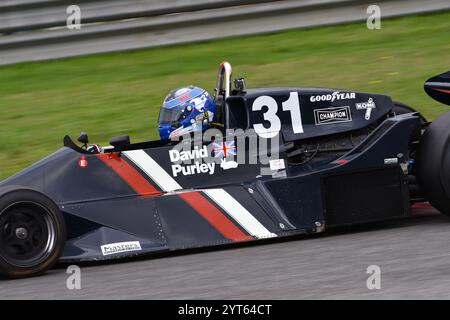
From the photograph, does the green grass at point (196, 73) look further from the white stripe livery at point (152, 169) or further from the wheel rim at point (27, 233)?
the wheel rim at point (27, 233)

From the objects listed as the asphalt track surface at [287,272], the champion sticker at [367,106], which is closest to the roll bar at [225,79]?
the champion sticker at [367,106]

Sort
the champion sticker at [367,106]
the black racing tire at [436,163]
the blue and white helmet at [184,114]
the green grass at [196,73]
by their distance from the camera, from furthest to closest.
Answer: the green grass at [196,73] → the champion sticker at [367,106] → the blue and white helmet at [184,114] → the black racing tire at [436,163]

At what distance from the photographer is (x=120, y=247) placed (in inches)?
248

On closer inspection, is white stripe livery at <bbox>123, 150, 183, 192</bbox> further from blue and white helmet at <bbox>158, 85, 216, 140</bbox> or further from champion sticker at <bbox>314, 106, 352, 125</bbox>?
champion sticker at <bbox>314, 106, 352, 125</bbox>

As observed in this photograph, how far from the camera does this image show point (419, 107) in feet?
31.5

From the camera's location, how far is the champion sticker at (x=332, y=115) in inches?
274

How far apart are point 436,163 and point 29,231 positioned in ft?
8.91

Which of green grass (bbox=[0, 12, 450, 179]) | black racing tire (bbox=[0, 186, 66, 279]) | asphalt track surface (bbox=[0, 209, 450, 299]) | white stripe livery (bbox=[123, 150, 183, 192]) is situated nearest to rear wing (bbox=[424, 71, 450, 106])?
asphalt track surface (bbox=[0, 209, 450, 299])

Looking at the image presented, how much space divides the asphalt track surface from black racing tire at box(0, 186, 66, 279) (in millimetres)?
102

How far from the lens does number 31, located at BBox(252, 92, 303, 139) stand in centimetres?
679

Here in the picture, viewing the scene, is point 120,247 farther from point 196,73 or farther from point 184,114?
point 196,73

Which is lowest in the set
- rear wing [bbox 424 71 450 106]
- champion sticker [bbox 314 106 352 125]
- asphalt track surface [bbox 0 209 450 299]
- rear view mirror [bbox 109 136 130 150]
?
asphalt track surface [bbox 0 209 450 299]

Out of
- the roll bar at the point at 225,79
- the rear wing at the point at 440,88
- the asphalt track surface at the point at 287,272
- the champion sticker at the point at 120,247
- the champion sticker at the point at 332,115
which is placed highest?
the roll bar at the point at 225,79

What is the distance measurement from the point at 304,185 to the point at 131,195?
1.16 metres
